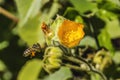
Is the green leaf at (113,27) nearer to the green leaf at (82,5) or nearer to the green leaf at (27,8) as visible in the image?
the green leaf at (82,5)

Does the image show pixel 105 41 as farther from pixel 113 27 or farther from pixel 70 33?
pixel 70 33

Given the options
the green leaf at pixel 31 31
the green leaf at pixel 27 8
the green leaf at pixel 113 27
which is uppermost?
the green leaf at pixel 27 8

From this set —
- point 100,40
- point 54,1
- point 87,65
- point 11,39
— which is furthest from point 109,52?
point 11,39

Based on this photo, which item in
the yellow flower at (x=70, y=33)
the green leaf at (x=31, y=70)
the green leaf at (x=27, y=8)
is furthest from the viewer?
the green leaf at (x=31, y=70)

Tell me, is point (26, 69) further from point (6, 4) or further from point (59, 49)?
point (6, 4)

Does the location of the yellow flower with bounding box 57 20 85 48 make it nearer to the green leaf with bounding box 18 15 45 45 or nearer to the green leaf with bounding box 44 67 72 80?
the green leaf with bounding box 44 67 72 80

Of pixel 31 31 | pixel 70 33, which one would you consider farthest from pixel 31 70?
pixel 70 33

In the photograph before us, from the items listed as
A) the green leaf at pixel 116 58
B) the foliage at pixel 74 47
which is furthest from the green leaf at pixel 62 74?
the green leaf at pixel 116 58

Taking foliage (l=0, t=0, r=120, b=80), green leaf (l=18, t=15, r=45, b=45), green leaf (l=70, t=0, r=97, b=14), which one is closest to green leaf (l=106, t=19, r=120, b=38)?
foliage (l=0, t=0, r=120, b=80)
